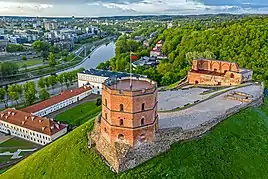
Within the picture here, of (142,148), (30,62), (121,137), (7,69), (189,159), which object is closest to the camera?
(121,137)

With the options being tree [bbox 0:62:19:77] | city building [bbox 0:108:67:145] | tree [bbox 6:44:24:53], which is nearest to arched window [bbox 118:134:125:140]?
city building [bbox 0:108:67:145]

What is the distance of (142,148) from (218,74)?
31992 mm

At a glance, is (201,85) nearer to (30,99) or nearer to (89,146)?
(89,146)

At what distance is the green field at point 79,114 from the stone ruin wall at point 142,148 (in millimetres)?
29982

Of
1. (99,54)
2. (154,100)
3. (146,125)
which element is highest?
(154,100)

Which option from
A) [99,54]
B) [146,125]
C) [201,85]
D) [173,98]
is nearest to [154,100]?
[146,125]

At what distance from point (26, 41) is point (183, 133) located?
187003 millimetres

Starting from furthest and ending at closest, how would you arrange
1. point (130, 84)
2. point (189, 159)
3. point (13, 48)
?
point (13, 48)
point (130, 84)
point (189, 159)

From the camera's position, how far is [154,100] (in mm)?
28062

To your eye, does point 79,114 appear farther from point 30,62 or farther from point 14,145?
point 30,62

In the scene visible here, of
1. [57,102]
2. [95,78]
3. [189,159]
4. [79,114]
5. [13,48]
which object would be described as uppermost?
[189,159]

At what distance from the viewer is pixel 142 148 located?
28.3m

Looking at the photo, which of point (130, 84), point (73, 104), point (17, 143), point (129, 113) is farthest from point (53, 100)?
point (129, 113)

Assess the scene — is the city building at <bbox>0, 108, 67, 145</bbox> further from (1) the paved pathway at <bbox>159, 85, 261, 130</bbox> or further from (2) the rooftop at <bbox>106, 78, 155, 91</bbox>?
(2) the rooftop at <bbox>106, 78, 155, 91</bbox>
